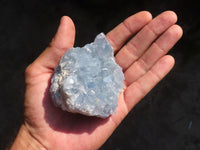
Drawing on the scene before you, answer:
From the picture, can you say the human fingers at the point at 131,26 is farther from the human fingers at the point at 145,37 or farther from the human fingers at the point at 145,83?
the human fingers at the point at 145,83

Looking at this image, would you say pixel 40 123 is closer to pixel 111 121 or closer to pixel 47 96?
pixel 47 96

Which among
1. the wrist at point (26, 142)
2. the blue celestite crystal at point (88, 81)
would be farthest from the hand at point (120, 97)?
the blue celestite crystal at point (88, 81)

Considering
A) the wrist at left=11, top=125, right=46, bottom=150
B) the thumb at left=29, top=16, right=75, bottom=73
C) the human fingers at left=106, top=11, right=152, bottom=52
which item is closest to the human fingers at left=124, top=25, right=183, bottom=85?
the human fingers at left=106, top=11, right=152, bottom=52

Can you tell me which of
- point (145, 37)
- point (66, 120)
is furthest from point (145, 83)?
point (66, 120)

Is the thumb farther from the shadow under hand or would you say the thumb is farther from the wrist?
the wrist

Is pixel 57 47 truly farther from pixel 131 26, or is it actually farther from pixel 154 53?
pixel 154 53
